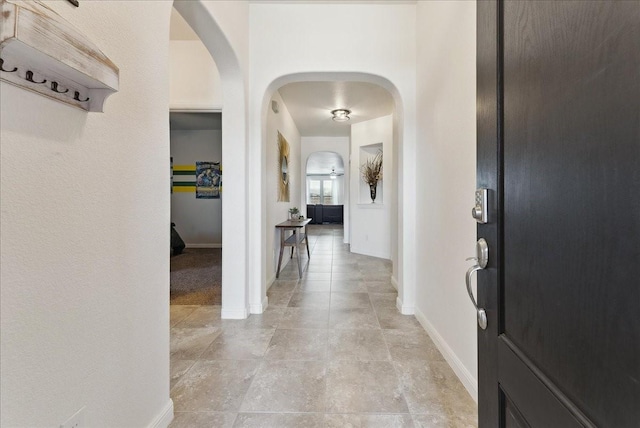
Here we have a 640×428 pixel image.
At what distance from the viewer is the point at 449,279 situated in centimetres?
182

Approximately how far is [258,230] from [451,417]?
198 centimetres

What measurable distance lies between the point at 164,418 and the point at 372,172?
16.5 ft

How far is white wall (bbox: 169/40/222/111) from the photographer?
304 centimetres

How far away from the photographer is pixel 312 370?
5.66ft

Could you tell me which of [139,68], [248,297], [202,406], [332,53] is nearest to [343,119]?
[332,53]

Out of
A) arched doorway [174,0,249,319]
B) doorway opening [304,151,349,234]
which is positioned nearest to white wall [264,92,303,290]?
arched doorway [174,0,249,319]

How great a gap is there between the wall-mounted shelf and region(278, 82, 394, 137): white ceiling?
334cm

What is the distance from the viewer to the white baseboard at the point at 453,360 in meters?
1.48

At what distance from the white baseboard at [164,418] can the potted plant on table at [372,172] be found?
4.93 metres

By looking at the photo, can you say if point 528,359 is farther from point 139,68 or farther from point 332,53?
point 332,53

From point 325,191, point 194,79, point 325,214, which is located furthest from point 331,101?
point 325,191

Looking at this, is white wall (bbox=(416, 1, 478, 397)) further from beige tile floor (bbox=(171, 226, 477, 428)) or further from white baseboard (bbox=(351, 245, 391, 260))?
white baseboard (bbox=(351, 245, 391, 260))

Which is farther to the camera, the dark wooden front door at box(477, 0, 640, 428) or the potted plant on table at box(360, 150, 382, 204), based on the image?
the potted plant on table at box(360, 150, 382, 204)

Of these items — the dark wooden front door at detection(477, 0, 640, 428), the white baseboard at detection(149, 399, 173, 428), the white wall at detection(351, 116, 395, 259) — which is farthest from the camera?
the white wall at detection(351, 116, 395, 259)
